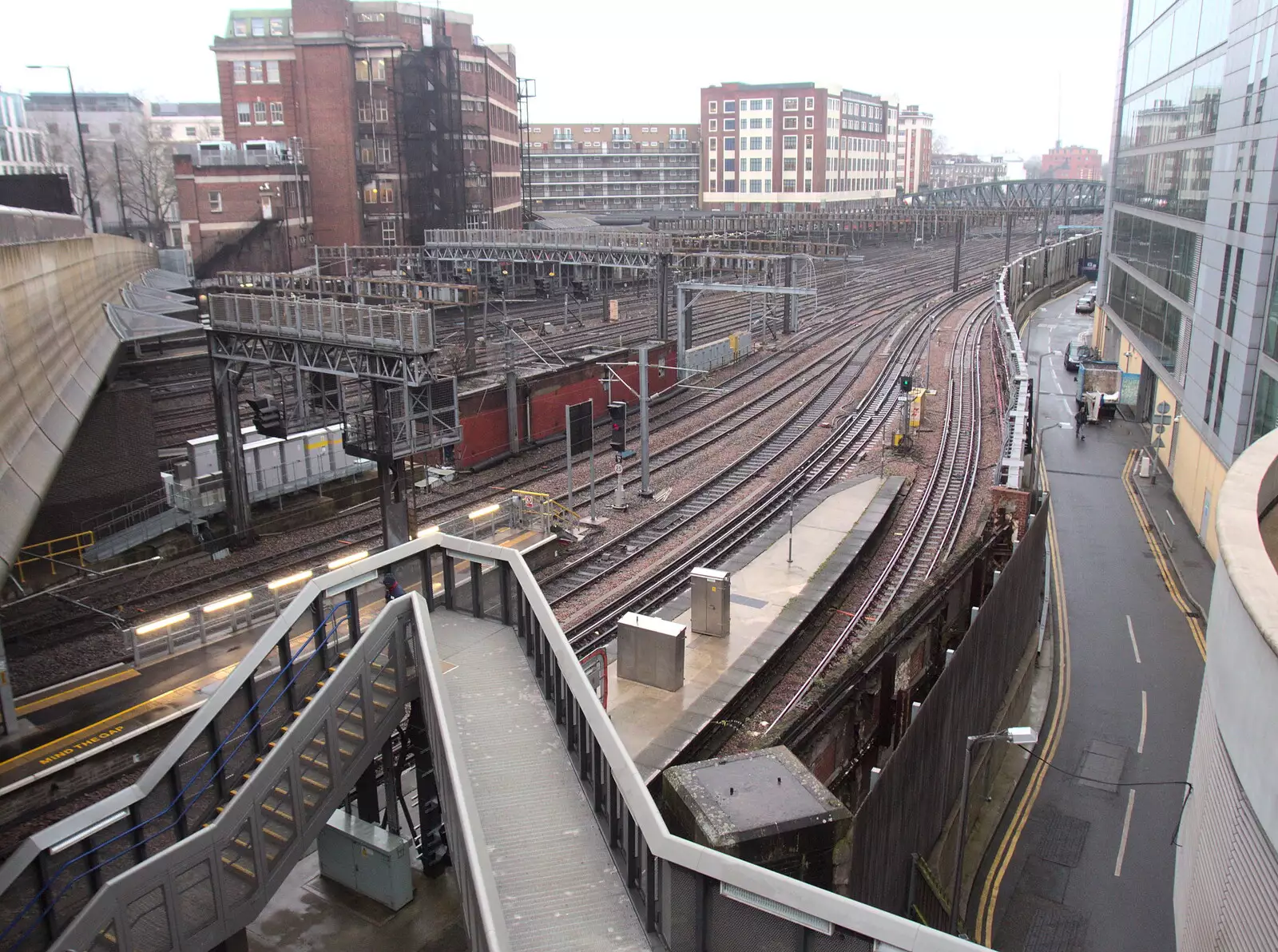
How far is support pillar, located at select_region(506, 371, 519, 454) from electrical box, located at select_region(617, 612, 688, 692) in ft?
49.5

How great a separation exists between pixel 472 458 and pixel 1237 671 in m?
23.2

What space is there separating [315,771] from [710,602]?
8.85 metres

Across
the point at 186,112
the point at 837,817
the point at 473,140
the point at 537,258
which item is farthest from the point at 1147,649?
the point at 186,112

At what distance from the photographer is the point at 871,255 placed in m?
97.2

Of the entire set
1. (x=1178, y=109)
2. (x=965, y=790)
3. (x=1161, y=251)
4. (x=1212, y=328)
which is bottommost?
(x=965, y=790)

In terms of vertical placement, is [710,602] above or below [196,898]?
below

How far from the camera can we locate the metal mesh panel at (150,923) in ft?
27.4

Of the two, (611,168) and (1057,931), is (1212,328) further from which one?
(611,168)

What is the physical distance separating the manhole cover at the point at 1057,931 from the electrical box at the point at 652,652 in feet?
19.2

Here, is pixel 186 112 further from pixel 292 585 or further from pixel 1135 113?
pixel 292 585

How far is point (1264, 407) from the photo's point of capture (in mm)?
21625

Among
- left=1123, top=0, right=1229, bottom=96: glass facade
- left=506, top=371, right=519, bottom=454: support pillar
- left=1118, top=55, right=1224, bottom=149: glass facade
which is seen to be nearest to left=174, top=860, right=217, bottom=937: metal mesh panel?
left=506, top=371, right=519, bottom=454: support pillar

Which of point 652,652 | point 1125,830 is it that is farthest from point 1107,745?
point 652,652

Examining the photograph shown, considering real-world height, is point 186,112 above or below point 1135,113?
above
